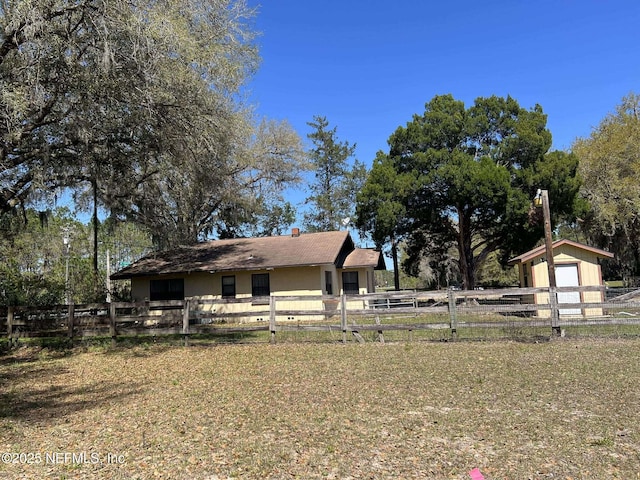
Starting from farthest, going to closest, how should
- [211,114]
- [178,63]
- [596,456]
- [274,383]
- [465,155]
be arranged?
[465,155], [211,114], [178,63], [274,383], [596,456]

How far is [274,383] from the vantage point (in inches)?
286

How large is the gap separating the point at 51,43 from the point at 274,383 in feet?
25.9

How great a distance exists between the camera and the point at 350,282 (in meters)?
22.8

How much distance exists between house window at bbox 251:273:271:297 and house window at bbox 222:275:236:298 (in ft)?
2.93

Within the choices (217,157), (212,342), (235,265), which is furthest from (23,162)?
(235,265)

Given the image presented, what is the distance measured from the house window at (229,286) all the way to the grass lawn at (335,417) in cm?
1076

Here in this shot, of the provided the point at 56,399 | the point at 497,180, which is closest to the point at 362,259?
the point at 497,180

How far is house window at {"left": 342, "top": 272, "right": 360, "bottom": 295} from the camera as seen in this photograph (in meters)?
22.6

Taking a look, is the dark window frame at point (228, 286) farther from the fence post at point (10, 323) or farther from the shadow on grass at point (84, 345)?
the fence post at point (10, 323)

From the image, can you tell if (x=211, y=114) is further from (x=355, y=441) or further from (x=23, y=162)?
(x=355, y=441)

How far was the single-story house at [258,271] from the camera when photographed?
1959 cm

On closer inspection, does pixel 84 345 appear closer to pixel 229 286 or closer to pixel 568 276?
pixel 229 286

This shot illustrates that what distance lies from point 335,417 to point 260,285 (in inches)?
594

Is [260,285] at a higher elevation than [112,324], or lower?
higher
